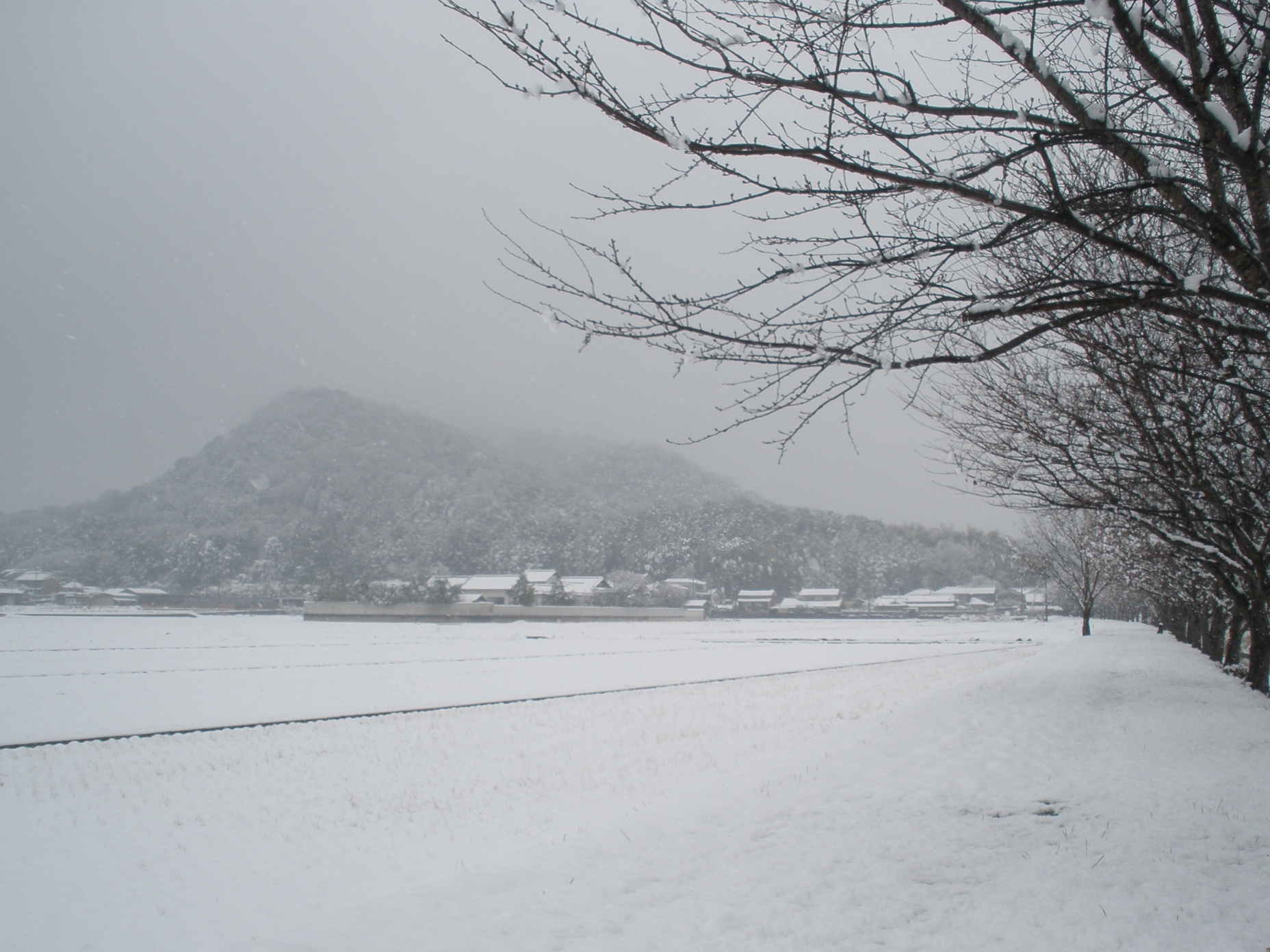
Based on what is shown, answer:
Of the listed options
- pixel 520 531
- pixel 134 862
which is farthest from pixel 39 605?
pixel 134 862

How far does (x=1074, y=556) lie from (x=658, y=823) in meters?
53.7

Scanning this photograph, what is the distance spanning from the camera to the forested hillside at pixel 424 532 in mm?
118438

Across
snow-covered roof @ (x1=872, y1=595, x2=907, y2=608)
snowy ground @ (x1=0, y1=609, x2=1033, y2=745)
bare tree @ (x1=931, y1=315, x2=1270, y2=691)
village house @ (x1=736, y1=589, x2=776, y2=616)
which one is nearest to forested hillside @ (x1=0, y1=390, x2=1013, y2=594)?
village house @ (x1=736, y1=589, x2=776, y2=616)

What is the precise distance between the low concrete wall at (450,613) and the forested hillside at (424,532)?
38747 millimetres

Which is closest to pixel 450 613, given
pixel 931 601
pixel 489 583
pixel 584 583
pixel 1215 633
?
pixel 489 583

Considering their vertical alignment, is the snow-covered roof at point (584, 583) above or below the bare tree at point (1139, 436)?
below

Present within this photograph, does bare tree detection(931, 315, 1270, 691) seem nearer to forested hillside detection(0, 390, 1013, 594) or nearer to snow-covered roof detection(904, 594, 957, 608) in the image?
snow-covered roof detection(904, 594, 957, 608)

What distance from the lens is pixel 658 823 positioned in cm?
657

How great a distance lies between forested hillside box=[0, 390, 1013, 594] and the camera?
118m

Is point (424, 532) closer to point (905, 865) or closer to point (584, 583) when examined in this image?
point (584, 583)

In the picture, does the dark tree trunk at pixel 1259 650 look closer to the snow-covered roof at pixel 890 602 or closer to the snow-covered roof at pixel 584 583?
the snow-covered roof at pixel 584 583

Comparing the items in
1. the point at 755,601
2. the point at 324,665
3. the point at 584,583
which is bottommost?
the point at 755,601

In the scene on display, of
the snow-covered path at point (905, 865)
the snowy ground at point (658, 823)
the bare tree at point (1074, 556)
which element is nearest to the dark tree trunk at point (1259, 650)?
the snowy ground at point (658, 823)

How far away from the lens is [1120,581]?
41.6 meters
